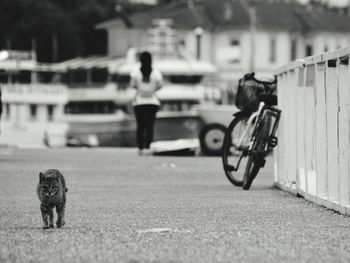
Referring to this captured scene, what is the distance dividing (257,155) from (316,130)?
1690 mm

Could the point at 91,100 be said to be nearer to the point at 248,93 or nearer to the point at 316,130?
the point at 248,93

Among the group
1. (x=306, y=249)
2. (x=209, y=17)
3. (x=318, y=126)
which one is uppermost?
(x=209, y=17)

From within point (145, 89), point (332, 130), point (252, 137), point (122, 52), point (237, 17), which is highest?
point (237, 17)

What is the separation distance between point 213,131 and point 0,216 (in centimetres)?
1191

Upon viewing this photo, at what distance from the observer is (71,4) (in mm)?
115188

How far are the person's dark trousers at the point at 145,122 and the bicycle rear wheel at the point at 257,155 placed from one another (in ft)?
26.1

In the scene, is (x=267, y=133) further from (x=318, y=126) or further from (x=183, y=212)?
(x=183, y=212)

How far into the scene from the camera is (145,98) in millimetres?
20172

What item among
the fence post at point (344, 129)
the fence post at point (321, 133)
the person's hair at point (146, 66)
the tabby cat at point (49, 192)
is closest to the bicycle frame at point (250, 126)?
the fence post at point (321, 133)

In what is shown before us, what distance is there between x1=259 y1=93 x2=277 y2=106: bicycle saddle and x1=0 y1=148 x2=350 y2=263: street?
88cm

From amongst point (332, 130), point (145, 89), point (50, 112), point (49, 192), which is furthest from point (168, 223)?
point (50, 112)

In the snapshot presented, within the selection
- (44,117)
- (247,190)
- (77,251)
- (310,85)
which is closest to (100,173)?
(247,190)

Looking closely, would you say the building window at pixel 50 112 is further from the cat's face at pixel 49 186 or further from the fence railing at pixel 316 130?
the cat's face at pixel 49 186

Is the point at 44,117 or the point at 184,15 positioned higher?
the point at 184,15
